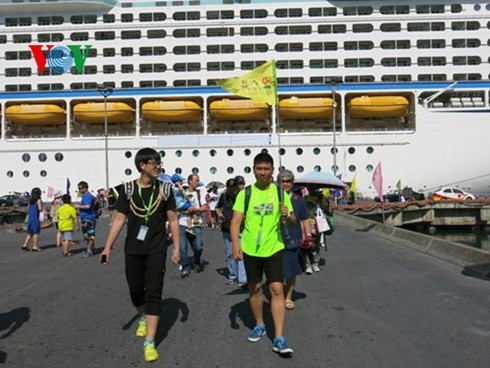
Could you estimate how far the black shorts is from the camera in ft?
13.0

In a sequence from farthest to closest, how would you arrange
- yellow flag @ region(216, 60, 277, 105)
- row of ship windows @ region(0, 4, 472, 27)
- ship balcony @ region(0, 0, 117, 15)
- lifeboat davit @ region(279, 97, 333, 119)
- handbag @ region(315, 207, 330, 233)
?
1. ship balcony @ region(0, 0, 117, 15)
2. row of ship windows @ region(0, 4, 472, 27)
3. lifeboat davit @ region(279, 97, 333, 119)
4. handbag @ region(315, 207, 330, 233)
5. yellow flag @ region(216, 60, 277, 105)

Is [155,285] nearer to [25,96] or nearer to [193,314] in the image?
[193,314]

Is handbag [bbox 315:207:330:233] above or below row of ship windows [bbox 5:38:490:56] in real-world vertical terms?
below

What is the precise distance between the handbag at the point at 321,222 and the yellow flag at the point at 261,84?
287 cm

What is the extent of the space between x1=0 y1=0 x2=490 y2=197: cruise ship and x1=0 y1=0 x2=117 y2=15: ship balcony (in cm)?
10

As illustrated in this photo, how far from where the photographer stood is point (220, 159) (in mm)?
27828

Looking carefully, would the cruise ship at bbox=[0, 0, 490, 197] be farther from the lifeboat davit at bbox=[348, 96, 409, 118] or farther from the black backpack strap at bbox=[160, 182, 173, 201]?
the black backpack strap at bbox=[160, 182, 173, 201]

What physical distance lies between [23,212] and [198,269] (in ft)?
47.2

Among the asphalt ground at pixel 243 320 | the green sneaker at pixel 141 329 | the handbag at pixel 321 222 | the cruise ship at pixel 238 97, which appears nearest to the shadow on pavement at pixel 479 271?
the asphalt ground at pixel 243 320

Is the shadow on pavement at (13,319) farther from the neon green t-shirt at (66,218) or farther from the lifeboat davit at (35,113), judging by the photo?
the lifeboat davit at (35,113)

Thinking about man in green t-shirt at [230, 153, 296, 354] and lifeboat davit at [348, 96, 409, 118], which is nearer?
man in green t-shirt at [230, 153, 296, 354]

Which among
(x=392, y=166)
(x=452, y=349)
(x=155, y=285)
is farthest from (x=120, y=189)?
(x=392, y=166)

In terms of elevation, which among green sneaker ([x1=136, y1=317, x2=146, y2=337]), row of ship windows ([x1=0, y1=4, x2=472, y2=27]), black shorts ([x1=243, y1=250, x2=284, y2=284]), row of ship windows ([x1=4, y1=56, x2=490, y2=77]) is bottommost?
green sneaker ([x1=136, y1=317, x2=146, y2=337])

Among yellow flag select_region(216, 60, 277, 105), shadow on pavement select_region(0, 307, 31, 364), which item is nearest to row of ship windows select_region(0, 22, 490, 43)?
yellow flag select_region(216, 60, 277, 105)
